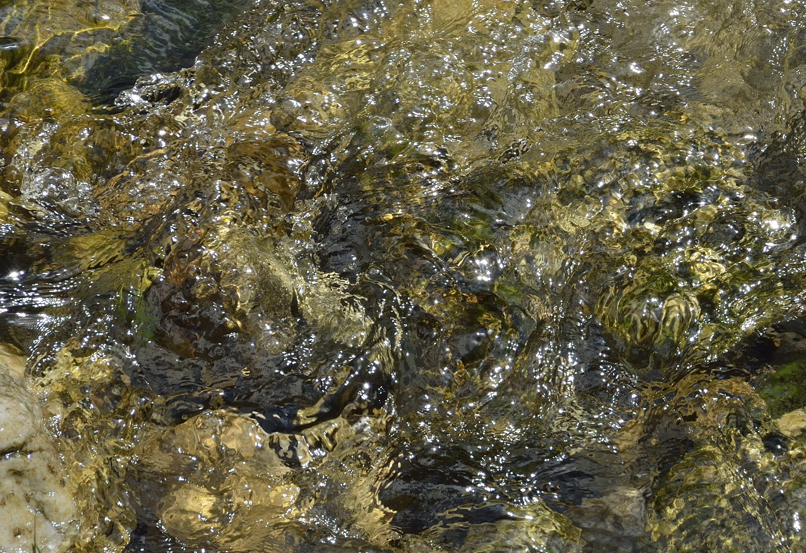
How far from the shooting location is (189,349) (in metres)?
2.53

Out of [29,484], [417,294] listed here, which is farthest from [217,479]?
[417,294]

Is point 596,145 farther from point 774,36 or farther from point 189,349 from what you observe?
point 189,349

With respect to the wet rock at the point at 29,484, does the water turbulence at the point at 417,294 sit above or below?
above

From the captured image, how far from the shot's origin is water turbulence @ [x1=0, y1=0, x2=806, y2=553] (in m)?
2.23

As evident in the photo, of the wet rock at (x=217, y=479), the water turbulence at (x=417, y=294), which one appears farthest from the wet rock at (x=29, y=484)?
the wet rock at (x=217, y=479)

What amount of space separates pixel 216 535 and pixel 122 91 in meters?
2.19

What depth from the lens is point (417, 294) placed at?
2561 millimetres

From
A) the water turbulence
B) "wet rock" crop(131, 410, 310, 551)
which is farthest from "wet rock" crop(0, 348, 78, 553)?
"wet rock" crop(131, 410, 310, 551)

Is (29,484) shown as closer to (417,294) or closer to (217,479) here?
(217,479)

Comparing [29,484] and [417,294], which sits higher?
[417,294]

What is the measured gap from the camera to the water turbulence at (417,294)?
223 centimetres

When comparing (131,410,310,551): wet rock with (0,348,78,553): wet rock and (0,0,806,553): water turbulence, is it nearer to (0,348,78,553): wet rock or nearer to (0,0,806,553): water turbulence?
(0,0,806,553): water turbulence

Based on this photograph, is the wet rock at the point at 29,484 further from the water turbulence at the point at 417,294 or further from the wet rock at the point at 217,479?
the wet rock at the point at 217,479

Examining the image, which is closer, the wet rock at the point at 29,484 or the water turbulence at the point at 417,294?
the wet rock at the point at 29,484
